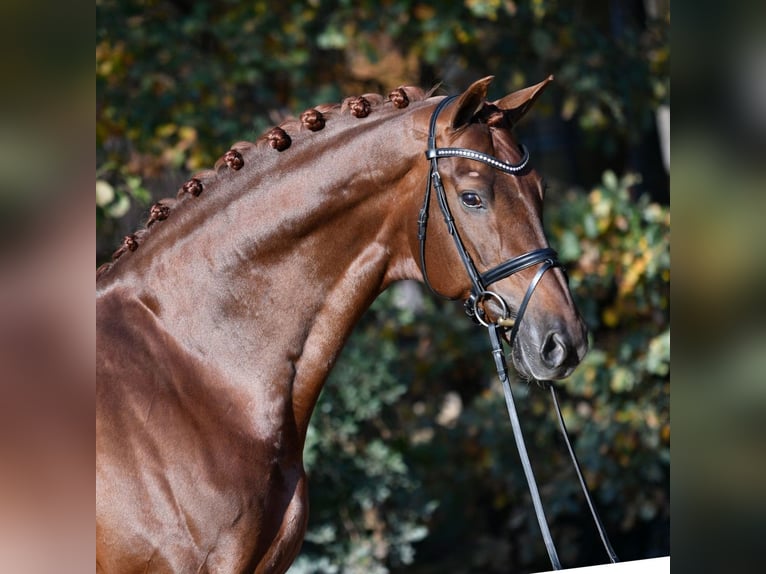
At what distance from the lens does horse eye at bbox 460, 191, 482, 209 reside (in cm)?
158

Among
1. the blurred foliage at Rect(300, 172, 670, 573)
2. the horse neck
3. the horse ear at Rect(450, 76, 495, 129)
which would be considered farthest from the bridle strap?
the blurred foliage at Rect(300, 172, 670, 573)

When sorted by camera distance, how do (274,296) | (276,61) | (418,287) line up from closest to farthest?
(274,296)
(276,61)
(418,287)

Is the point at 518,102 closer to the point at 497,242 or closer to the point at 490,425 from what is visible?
the point at 497,242

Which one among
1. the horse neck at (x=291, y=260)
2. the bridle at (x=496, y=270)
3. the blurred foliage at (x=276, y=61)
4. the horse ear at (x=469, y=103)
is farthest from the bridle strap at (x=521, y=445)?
the blurred foliage at (x=276, y=61)

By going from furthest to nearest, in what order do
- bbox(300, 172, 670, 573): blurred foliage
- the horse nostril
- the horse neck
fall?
bbox(300, 172, 670, 573): blurred foliage → the horse neck → the horse nostril

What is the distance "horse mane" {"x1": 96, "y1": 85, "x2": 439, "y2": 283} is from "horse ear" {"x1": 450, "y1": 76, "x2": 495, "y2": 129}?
0.49 ft

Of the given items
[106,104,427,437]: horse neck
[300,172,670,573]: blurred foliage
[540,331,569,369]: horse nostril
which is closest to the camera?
[540,331,569,369]: horse nostril

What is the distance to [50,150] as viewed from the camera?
2.35 ft

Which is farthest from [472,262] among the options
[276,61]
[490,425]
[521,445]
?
[490,425]

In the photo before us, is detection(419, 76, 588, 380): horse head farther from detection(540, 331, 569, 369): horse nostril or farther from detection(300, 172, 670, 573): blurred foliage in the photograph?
detection(300, 172, 670, 573): blurred foliage

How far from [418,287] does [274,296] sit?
9.48ft

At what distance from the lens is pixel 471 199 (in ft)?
5.22

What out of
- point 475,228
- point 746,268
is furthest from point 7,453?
point 475,228

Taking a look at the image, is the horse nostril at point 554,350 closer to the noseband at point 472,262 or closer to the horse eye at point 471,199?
the noseband at point 472,262
